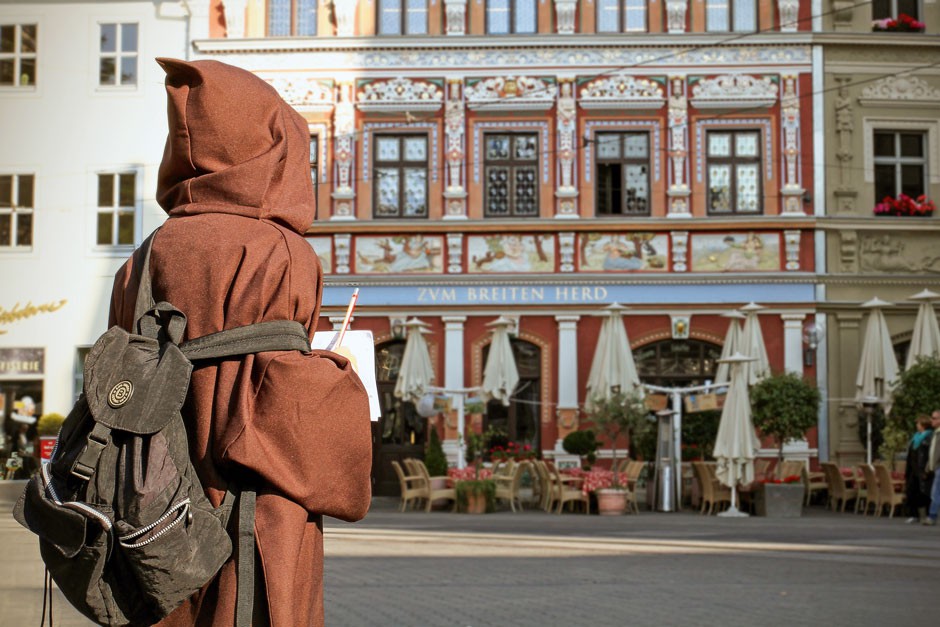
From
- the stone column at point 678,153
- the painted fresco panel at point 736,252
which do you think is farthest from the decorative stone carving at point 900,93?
the stone column at point 678,153

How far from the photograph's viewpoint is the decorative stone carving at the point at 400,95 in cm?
2489

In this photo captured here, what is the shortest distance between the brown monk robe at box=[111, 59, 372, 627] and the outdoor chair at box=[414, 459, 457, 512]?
55.2 ft

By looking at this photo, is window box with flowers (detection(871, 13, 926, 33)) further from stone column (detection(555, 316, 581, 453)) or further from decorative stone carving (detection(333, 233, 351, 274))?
decorative stone carving (detection(333, 233, 351, 274))

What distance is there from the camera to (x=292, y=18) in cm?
2528

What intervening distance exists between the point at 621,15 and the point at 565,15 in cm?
110

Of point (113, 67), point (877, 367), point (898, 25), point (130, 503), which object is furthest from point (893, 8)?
point (130, 503)

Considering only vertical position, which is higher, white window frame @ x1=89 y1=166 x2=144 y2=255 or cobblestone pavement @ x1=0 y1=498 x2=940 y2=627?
white window frame @ x1=89 y1=166 x2=144 y2=255

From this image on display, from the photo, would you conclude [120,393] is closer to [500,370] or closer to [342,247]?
[500,370]

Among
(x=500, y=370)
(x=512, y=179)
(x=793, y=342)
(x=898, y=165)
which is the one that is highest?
(x=898, y=165)

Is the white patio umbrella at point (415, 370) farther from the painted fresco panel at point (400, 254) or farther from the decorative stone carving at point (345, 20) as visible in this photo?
the decorative stone carving at point (345, 20)

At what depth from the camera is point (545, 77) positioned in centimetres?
2491

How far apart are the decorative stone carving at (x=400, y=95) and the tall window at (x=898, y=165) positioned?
8482 millimetres

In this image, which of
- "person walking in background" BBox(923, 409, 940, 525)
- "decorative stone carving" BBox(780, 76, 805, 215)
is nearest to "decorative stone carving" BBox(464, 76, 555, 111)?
"decorative stone carving" BBox(780, 76, 805, 215)

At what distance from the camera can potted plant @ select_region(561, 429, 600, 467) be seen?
22.7 m
